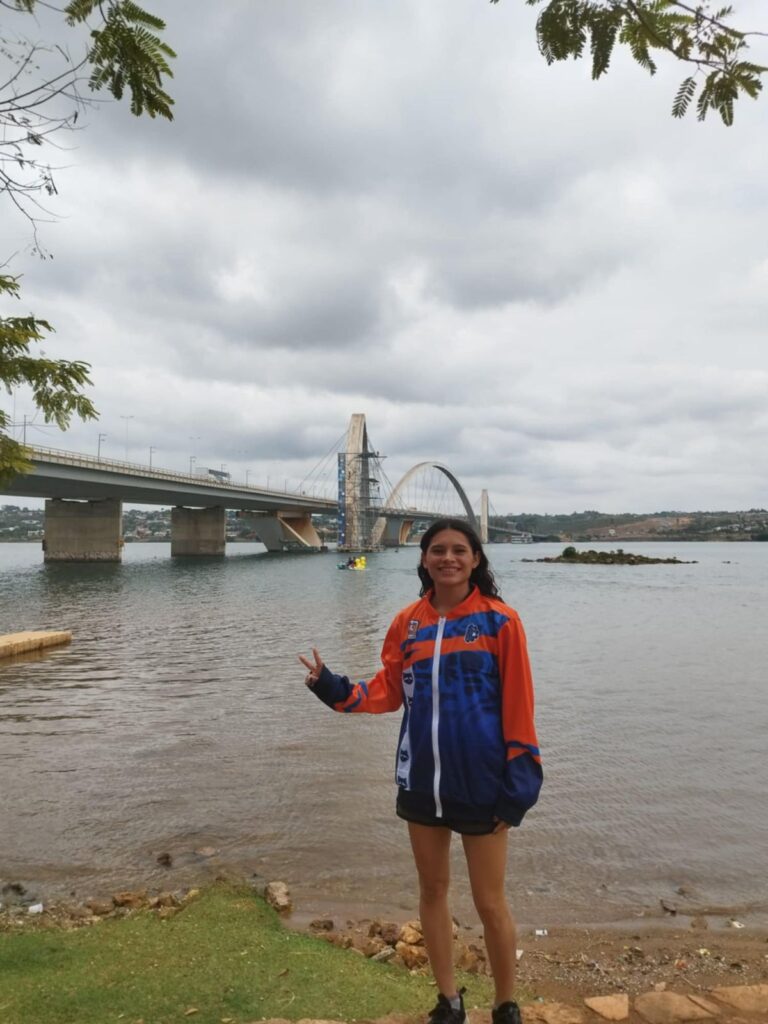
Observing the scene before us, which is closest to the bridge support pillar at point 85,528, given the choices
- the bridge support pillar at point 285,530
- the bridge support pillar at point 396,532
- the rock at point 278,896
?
the bridge support pillar at point 285,530

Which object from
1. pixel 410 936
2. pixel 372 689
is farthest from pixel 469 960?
pixel 372 689

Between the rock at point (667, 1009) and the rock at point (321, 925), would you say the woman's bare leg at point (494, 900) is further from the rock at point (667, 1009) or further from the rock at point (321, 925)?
the rock at point (321, 925)

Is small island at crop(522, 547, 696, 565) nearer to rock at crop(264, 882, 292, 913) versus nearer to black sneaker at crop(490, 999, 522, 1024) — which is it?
rock at crop(264, 882, 292, 913)

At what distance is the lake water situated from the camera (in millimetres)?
6602

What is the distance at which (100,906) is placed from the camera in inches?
226

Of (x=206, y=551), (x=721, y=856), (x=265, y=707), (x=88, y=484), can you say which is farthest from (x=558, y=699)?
(x=206, y=551)

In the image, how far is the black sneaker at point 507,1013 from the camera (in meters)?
3.27

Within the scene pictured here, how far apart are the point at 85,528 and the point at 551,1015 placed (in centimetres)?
9243

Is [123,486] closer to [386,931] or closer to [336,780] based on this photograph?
[336,780]

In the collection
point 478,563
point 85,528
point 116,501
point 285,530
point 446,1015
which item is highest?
point 116,501

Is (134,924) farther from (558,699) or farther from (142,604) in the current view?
(142,604)

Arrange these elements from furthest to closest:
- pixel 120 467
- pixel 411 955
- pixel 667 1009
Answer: pixel 120 467, pixel 411 955, pixel 667 1009

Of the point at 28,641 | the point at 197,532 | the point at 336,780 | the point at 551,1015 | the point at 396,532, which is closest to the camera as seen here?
the point at 551,1015

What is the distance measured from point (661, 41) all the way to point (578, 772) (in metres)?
9.49
